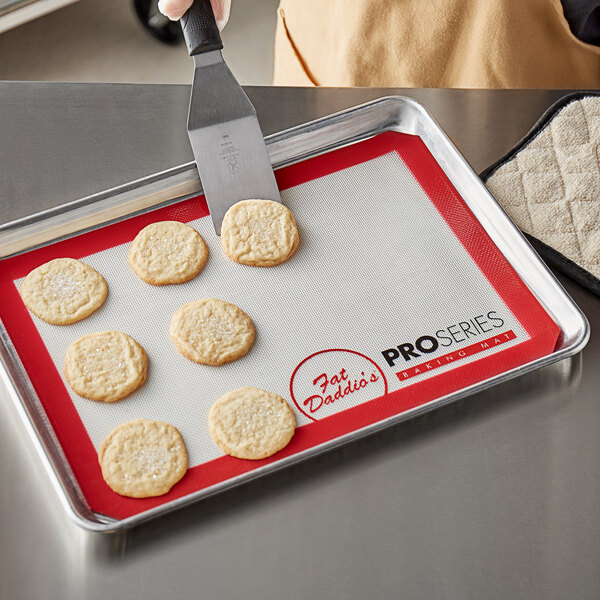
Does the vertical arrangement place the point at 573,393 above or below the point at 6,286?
below

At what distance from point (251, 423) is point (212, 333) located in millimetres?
110

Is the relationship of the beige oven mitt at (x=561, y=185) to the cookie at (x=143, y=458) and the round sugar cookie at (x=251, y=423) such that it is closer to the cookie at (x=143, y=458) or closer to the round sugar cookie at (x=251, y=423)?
the round sugar cookie at (x=251, y=423)

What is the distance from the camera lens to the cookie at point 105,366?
0.72 metres

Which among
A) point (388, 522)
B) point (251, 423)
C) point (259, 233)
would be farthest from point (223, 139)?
point (388, 522)

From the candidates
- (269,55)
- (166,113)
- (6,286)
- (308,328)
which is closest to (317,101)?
(166,113)

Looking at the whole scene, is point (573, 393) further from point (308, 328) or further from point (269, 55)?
point (269, 55)

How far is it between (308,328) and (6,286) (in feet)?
1.11

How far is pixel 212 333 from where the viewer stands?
76cm

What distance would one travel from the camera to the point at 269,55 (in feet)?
6.37

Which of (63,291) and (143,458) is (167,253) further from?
(143,458)

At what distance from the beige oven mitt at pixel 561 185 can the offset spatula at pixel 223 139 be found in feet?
0.94

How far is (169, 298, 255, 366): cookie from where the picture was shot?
75 centimetres

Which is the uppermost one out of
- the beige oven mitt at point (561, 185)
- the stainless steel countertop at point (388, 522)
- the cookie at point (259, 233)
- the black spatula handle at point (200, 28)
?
the black spatula handle at point (200, 28)

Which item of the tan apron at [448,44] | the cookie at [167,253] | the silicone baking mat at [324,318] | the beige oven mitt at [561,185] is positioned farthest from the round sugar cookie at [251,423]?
the tan apron at [448,44]
